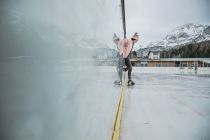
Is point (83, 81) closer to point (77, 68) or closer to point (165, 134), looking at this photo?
point (77, 68)

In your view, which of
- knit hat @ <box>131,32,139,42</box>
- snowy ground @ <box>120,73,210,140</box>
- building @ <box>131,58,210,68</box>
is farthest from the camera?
building @ <box>131,58,210,68</box>

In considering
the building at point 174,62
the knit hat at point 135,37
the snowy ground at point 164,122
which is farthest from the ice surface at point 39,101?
the building at point 174,62

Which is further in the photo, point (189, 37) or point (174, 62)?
point (189, 37)

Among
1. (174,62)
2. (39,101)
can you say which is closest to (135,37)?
(39,101)

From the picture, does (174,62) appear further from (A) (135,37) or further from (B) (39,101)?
(B) (39,101)

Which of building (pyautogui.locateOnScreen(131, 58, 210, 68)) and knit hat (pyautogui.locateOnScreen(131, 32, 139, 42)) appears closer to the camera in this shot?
knit hat (pyautogui.locateOnScreen(131, 32, 139, 42))

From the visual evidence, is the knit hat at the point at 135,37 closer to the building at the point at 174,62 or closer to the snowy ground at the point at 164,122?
the snowy ground at the point at 164,122

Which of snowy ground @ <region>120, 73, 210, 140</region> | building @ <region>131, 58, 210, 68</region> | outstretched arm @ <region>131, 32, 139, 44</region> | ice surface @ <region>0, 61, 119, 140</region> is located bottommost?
building @ <region>131, 58, 210, 68</region>

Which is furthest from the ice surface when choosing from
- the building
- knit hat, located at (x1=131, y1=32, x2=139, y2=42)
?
the building

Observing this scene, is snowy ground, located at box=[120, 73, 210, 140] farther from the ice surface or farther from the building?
the building

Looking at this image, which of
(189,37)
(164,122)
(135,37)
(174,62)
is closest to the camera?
(164,122)

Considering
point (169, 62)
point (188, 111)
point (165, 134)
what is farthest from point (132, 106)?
point (169, 62)

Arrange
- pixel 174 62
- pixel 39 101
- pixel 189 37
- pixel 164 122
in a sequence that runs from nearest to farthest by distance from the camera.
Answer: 1. pixel 39 101
2. pixel 164 122
3. pixel 174 62
4. pixel 189 37

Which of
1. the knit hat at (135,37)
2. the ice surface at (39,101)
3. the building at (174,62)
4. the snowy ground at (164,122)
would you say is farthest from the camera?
the building at (174,62)
